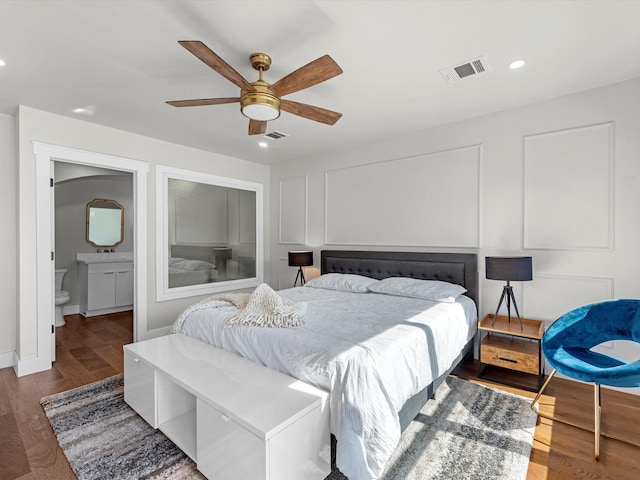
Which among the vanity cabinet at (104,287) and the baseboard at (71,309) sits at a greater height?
the vanity cabinet at (104,287)

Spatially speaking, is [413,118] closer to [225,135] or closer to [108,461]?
[225,135]

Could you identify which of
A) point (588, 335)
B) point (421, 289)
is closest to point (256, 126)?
point (421, 289)

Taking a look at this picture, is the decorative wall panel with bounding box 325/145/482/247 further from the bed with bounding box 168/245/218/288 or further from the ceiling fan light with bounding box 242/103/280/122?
the ceiling fan light with bounding box 242/103/280/122

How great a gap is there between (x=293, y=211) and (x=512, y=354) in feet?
11.6

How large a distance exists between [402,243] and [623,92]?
2.37 meters

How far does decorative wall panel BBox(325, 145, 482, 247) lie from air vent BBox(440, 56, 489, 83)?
1.06 meters

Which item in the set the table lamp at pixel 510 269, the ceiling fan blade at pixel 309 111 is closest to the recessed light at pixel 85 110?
the ceiling fan blade at pixel 309 111

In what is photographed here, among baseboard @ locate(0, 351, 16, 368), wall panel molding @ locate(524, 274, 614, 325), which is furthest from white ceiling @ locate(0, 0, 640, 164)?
baseboard @ locate(0, 351, 16, 368)

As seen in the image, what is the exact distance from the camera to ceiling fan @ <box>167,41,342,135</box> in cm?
183

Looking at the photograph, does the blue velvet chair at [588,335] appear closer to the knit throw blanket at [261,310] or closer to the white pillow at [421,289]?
the white pillow at [421,289]

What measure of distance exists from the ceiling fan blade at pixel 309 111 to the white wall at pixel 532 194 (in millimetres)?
1719

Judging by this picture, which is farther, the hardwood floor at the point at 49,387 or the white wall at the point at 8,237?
the white wall at the point at 8,237

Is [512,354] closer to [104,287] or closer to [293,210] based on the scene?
[293,210]

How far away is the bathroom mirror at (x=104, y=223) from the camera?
19.0 ft
